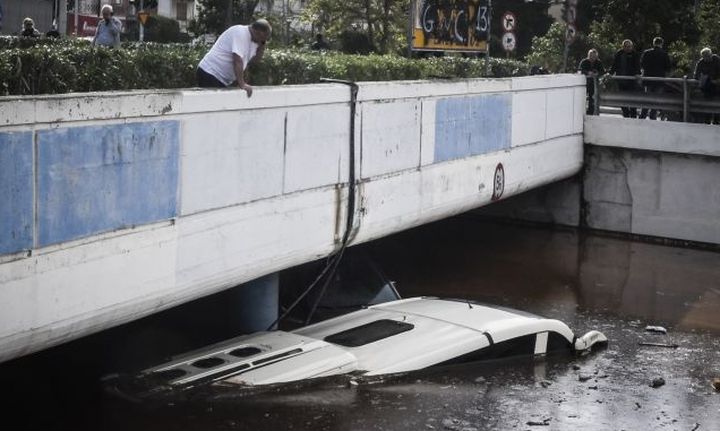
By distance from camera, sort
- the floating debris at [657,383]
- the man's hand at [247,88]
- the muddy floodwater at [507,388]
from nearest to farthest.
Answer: the muddy floodwater at [507,388], the man's hand at [247,88], the floating debris at [657,383]

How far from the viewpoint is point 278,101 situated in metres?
11.4

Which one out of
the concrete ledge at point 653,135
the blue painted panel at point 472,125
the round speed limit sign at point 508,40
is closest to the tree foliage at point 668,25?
the round speed limit sign at point 508,40

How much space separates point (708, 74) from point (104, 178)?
14868 millimetres

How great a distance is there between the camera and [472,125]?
641 inches

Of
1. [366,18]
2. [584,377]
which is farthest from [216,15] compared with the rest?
[584,377]

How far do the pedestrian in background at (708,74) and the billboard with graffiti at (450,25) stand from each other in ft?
13.3

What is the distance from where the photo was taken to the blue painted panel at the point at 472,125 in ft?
49.8

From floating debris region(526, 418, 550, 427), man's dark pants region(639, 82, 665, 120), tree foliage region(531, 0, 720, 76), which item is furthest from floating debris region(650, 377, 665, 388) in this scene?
tree foliage region(531, 0, 720, 76)

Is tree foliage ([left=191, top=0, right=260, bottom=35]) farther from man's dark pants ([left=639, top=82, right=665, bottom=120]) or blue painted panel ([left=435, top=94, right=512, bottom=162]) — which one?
blue painted panel ([left=435, top=94, right=512, bottom=162])

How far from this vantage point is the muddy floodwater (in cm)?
941

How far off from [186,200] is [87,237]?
1.36 m

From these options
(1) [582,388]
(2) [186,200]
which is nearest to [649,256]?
(1) [582,388]

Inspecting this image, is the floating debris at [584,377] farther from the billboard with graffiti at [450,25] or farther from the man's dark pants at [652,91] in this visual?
the man's dark pants at [652,91]

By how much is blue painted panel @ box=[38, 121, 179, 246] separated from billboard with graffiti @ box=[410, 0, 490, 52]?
11.3 meters
